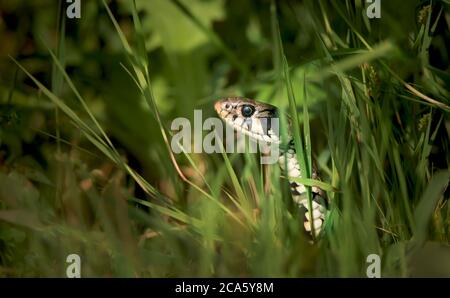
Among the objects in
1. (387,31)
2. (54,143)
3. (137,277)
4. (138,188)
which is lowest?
(137,277)

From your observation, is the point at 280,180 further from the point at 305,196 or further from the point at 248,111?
the point at 248,111

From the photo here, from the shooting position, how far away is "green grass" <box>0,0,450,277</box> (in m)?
1.46

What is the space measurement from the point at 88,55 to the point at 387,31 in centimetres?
73

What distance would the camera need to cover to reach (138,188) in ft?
5.61

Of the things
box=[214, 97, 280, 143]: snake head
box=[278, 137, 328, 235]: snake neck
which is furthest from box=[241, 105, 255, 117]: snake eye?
box=[278, 137, 328, 235]: snake neck

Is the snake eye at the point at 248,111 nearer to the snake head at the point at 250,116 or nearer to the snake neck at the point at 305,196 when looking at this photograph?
the snake head at the point at 250,116

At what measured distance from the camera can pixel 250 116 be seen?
1.89 metres

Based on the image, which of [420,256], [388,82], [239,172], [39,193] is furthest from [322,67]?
[39,193]

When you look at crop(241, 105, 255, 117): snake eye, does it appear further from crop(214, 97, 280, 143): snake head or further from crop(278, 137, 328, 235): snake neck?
crop(278, 137, 328, 235): snake neck

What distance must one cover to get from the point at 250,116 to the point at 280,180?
11.3 inches

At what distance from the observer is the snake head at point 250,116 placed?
188cm

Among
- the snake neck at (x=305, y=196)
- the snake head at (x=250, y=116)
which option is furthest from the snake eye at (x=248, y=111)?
the snake neck at (x=305, y=196)

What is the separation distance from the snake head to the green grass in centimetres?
5

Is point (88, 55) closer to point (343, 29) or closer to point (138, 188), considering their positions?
point (138, 188)
